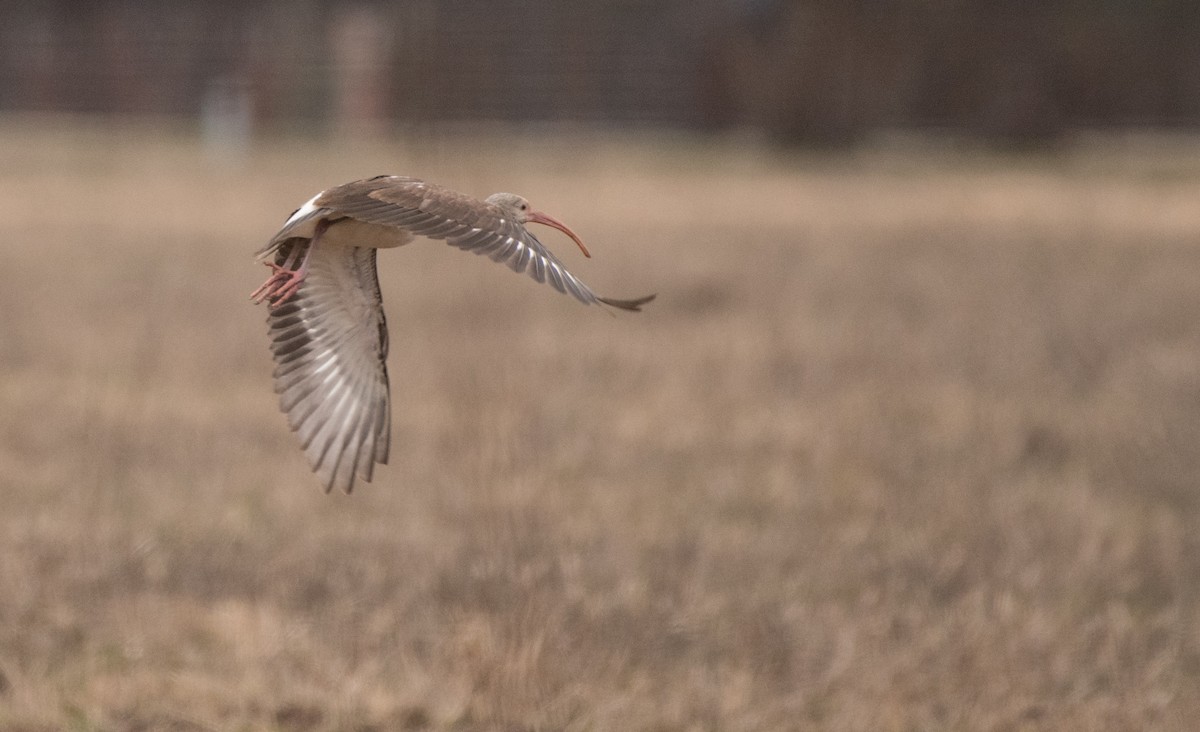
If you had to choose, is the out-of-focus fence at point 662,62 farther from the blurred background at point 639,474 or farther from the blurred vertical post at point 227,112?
the blurred background at point 639,474

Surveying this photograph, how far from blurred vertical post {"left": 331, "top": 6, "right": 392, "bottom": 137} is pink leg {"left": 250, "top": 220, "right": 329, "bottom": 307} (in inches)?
1120

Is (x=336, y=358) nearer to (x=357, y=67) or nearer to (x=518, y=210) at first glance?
(x=518, y=210)

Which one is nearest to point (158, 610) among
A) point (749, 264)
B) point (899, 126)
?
point (749, 264)

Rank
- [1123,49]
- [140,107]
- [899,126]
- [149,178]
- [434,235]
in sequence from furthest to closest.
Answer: [140,107]
[1123,49]
[899,126]
[149,178]
[434,235]

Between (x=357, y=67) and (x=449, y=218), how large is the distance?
98.8 ft

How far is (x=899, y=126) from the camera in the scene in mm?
25891

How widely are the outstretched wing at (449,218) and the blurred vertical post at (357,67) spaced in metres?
28.7

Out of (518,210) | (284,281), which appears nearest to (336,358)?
(284,281)

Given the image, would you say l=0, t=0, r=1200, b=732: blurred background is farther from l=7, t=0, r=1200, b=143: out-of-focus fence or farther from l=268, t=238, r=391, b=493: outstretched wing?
l=7, t=0, r=1200, b=143: out-of-focus fence

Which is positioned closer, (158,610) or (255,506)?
(158,610)

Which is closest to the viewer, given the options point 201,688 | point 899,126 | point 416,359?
point 201,688

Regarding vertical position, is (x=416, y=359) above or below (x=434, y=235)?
below

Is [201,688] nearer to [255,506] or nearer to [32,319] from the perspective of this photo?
[255,506]

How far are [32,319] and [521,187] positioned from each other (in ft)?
30.0
